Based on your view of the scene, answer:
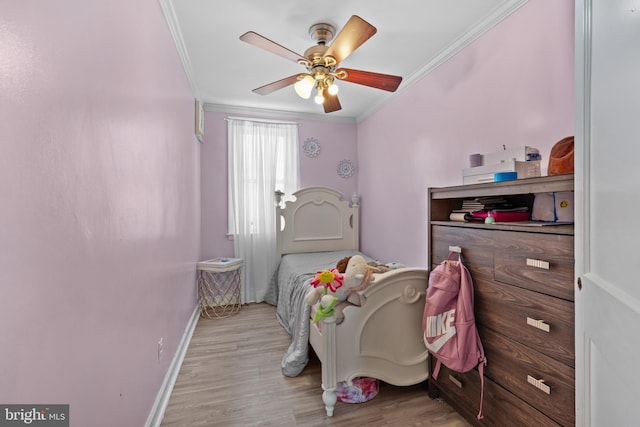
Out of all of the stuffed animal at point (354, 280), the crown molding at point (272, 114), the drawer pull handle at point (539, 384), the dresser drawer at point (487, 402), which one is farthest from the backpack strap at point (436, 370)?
the crown molding at point (272, 114)

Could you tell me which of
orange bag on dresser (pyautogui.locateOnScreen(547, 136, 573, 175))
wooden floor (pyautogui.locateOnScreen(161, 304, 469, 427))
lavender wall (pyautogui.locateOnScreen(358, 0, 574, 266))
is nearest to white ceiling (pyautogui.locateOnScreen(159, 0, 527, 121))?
lavender wall (pyautogui.locateOnScreen(358, 0, 574, 266))

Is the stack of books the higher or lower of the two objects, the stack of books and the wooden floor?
the higher

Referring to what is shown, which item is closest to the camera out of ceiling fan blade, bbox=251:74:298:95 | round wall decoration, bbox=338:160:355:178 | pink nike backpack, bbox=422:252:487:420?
pink nike backpack, bbox=422:252:487:420

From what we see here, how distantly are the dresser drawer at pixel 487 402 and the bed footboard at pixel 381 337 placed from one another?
0.18m

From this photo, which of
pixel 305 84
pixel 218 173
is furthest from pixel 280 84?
pixel 218 173

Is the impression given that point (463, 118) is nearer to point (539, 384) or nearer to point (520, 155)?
point (520, 155)

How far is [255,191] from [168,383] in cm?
241

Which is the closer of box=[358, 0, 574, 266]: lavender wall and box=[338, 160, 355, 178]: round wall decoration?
box=[358, 0, 574, 266]: lavender wall

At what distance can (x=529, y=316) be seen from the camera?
130 cm

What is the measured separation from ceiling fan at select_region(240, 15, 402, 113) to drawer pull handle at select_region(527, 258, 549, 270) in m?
1.44

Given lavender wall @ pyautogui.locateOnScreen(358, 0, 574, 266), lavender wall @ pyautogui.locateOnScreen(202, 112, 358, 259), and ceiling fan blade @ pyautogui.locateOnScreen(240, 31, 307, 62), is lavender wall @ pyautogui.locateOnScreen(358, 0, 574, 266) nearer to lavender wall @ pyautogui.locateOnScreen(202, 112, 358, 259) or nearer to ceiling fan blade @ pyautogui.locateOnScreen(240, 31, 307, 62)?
lavender wall @ pyautogui.locateOnScreen(202, 112, 358, 259)

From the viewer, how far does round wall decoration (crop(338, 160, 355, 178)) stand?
4.23 meters
